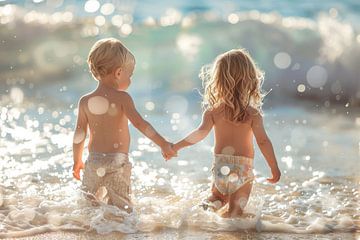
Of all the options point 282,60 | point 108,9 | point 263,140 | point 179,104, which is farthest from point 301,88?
point 263,140

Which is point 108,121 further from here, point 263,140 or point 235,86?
point 263,140

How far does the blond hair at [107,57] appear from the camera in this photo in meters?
3.84

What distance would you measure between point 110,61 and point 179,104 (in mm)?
6069

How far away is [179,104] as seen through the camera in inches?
390

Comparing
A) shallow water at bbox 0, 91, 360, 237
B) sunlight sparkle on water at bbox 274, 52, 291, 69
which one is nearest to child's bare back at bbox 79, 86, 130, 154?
shallow water at bbox 0, 91, 360, 237

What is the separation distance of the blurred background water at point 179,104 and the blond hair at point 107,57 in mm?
697

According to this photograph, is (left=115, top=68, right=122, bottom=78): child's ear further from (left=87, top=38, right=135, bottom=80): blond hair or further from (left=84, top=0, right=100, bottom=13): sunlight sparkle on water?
(left=84, top=0, right=100, bottom=13): sunlight sparkle on water

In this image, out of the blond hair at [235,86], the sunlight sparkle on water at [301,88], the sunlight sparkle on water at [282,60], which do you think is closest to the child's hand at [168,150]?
the blond hair at [235,86]

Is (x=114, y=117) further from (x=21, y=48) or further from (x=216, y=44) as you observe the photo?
(x=21, y=48)

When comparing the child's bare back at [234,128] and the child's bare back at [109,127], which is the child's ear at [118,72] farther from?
Result: the child's bare back at [234,128]

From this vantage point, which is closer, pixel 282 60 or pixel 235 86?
pixel 235 86

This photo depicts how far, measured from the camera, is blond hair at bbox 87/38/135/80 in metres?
3.84

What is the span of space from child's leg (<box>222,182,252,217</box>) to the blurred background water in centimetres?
5

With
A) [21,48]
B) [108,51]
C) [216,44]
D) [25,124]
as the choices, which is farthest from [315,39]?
[108,51]
